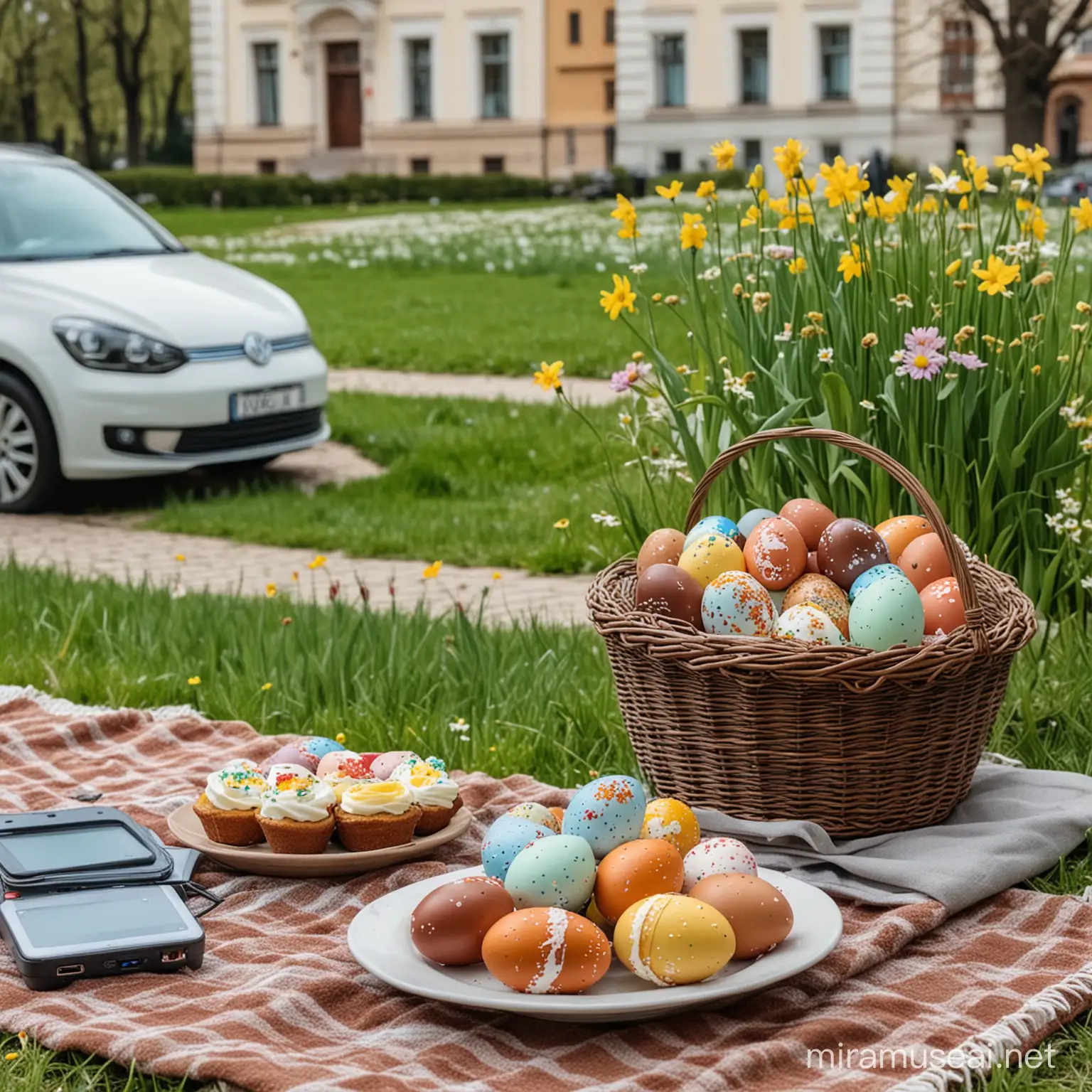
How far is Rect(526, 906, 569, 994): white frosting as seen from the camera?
2666 millimetres

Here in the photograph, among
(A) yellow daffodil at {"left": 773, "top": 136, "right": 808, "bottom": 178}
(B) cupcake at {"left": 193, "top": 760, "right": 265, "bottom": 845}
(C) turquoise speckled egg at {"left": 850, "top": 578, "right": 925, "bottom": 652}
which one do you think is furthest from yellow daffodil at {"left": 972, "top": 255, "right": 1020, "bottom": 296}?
(B) cupcake at {"left": 193, "top": 760, "right": 265, "bottom": 845}

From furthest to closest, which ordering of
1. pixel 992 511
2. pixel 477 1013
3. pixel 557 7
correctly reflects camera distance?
pixel 557 7
pixel 992 511
pixel 477 1013

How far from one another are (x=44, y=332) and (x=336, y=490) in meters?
1.68

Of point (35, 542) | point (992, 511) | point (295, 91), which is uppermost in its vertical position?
point (295, 91)

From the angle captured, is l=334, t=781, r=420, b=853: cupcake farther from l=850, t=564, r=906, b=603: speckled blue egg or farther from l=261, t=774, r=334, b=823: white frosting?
l=850, t=564, r=906, b=603: speckled blue egg

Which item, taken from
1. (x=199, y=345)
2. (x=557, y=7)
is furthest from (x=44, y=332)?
(x=557, y=7)

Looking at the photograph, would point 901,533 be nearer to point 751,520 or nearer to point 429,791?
point 751,520

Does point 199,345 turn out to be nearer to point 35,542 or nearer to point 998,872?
point 35,542

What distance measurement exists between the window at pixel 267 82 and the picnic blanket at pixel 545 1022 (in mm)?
53813

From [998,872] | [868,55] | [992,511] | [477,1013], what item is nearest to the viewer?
[477,1013]

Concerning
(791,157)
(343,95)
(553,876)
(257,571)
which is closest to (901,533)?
(791,157)

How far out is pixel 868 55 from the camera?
46.0 m

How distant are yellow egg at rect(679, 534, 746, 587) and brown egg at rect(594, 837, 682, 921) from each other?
0.90m

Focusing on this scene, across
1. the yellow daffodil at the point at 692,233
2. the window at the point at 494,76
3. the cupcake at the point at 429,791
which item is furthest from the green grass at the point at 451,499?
the window at the point at 494,76
